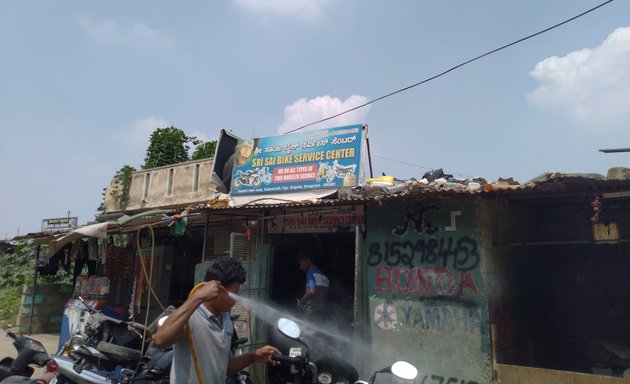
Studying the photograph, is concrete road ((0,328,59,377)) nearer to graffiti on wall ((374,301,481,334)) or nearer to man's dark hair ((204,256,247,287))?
graffiti on wall ((374,301,481,334))

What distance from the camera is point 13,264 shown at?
2027cm

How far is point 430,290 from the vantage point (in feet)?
20.0

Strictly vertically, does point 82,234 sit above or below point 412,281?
above

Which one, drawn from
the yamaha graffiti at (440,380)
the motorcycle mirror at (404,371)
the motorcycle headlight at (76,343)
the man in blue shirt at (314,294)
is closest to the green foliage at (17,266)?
the man in blue shirt at (314,294)

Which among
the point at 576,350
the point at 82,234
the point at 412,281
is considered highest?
the point at 82,234

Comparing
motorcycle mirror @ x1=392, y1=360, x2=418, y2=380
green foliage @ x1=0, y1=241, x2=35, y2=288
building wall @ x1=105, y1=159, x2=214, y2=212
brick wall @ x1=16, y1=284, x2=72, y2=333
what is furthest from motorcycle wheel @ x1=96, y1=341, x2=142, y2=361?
green foliage @ x1=0, y1=241, x2=35, y2=288

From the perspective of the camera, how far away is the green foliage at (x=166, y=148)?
72.5 ft

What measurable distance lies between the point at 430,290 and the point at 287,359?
3.63m

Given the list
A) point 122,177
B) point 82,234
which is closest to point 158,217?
point 82,234

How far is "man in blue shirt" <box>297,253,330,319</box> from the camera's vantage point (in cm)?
766

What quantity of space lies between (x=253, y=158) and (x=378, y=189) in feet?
13.8

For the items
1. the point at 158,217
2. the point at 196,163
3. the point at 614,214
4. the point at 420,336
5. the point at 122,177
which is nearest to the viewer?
the point at 420,336

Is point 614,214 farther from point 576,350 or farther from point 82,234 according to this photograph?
point 82,234

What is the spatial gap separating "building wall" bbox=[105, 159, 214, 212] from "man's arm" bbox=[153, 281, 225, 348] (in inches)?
427
